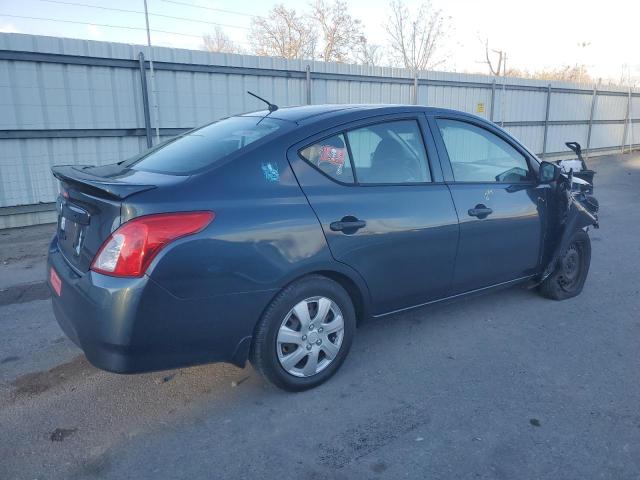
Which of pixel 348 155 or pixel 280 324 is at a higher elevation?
pixel 348 155

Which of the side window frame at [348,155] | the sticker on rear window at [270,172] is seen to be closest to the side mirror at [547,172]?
the side window frame at [348,155]

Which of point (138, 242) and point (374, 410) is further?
point (374, 410)

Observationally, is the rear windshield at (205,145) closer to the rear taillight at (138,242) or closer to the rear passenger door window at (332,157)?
the rear passenger door window at (332,157)

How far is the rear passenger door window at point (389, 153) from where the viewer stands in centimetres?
331

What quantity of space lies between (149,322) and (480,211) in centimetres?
241

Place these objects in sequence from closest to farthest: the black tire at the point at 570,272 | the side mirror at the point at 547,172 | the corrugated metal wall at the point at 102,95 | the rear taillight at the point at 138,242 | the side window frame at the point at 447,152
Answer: the rear taillight at the point at 138,242
the side window frame at the point at 447,152
the side mirror at the point at 547,172
the black tire at the point at 570,272
the corrugated metal wall at the point at 102,95

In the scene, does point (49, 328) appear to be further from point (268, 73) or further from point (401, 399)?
point (268, 73)

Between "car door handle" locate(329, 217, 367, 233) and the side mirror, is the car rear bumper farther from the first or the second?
the side mirror

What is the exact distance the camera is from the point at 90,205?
271cm

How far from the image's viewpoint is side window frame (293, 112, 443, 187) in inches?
122

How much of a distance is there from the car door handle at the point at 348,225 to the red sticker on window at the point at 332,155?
1.19 feet

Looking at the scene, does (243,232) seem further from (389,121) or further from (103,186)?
(389,121)

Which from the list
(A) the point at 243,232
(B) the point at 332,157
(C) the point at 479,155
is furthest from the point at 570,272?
(A) the point at 243,232

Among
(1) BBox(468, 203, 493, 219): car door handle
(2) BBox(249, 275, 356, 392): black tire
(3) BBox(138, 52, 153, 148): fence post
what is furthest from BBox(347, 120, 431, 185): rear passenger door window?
(3) BBox(138, 52, 153, 148): fence post
